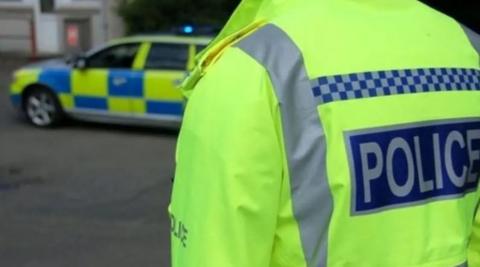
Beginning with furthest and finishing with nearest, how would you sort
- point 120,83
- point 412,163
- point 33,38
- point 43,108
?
point 33,38 < point 43,108 < point 120,83 < point 412,163

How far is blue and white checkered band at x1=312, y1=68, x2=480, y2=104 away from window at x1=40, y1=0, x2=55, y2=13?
1658 centimetres

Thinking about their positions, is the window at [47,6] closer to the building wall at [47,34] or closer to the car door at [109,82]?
the building wall at [47,34]

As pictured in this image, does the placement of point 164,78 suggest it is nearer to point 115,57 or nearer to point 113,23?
point 115,57

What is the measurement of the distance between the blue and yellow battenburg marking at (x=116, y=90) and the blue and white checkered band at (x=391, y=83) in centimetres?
792

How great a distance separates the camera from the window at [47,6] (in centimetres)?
1738

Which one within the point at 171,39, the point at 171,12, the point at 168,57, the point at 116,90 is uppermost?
the point at 171,39

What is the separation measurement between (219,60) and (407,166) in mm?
358

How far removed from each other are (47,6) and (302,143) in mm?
16836

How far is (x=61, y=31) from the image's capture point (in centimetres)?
1731

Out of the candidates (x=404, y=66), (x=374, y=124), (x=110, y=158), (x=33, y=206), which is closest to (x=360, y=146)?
(x=374, y=124)

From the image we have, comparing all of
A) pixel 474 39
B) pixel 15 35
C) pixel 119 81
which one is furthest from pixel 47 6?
pixel 474 39

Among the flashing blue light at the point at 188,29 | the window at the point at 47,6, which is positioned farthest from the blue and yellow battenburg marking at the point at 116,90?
the window at the point at 47,6

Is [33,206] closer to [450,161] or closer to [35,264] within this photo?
[35,264]

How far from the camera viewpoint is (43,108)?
10.4 m
